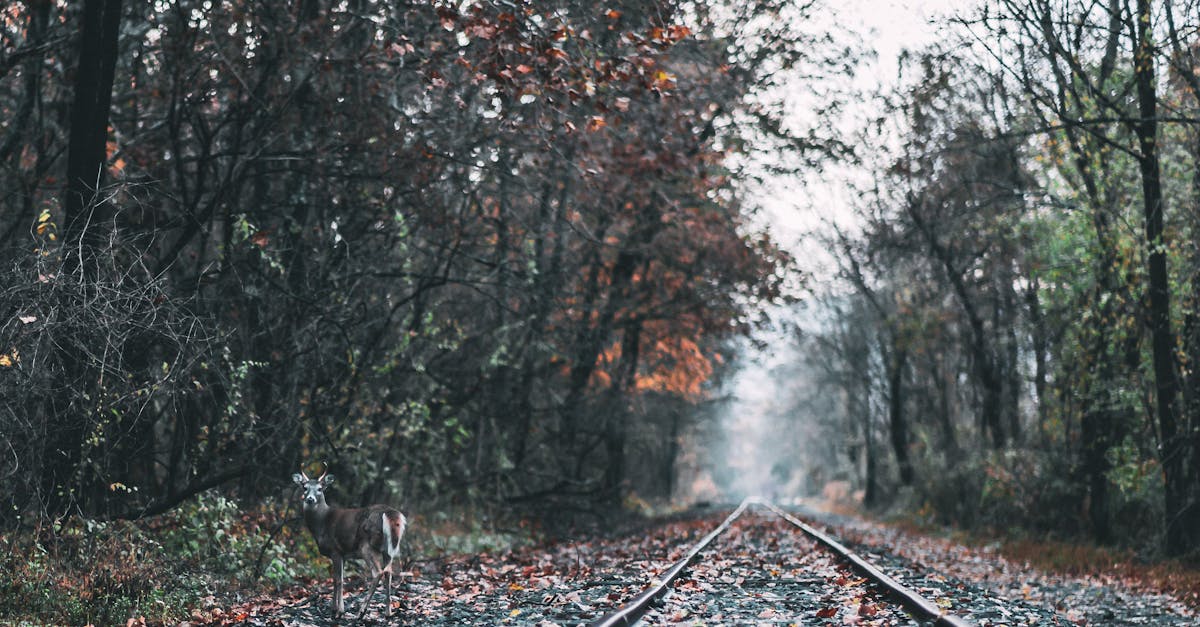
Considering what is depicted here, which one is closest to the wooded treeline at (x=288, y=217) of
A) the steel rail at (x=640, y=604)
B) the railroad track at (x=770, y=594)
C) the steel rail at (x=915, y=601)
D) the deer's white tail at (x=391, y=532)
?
the deer's white tail at (x=391, y=532)

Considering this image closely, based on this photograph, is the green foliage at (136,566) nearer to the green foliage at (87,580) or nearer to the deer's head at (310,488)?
the green foliage at (87,580)

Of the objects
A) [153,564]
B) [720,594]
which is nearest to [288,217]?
[153,564]

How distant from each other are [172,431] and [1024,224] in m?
16.7

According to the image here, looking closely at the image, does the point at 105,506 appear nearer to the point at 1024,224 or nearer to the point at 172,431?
the point at 172,431

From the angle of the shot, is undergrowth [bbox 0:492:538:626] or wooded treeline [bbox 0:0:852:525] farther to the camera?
wooded treeline [bbox 0:0:852:525]

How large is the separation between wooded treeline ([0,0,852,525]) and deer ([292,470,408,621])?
5.02 feet

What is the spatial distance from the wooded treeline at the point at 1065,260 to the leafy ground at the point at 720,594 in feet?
→ 11.7

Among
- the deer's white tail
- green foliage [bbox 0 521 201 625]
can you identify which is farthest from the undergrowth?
the deer's white tail

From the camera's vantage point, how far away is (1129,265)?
15.8 m

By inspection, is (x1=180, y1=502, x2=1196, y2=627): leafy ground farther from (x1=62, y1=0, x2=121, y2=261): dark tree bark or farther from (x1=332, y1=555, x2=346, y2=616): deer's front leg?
(x1=62, y1=0, x2=121, y2=261): dark tree bark

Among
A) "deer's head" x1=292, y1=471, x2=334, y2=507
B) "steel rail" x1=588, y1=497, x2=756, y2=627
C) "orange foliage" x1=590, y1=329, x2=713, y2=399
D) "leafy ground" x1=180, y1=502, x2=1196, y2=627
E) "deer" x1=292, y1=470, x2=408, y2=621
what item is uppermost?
"orange foliage" x1=590, y1=329, x2=713, y2=399

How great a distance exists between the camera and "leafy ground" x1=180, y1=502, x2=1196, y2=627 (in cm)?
806

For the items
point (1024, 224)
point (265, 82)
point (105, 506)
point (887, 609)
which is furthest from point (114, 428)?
point (1024, 224)

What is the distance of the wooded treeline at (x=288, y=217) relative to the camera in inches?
331
